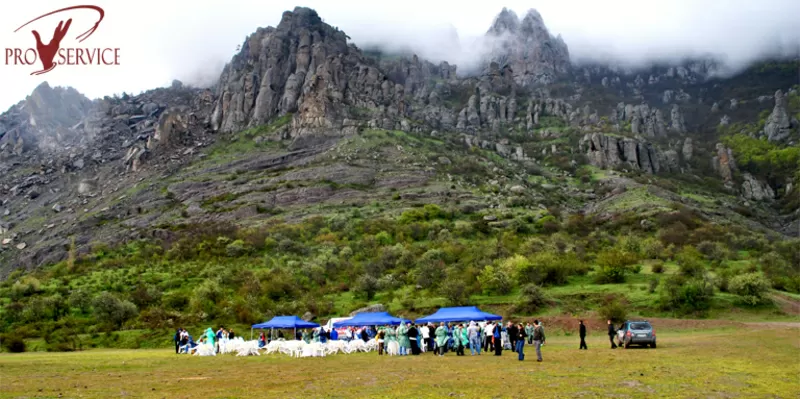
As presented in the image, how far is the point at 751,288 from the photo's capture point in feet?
176

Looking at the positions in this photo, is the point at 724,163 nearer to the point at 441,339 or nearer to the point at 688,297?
the point at 688,297

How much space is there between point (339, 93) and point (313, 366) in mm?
149690

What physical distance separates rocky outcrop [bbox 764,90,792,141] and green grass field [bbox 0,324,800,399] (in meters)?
177

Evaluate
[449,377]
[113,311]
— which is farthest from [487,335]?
[113,311]

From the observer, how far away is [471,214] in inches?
4370

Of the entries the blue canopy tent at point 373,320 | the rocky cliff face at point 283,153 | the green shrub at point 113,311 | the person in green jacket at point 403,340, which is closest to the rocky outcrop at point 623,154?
the rocky cliff face at point 283,153

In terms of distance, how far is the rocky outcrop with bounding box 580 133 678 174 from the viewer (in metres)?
167

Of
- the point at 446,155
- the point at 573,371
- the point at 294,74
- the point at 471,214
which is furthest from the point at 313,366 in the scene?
the point at 294,74

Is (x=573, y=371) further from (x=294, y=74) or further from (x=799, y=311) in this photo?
(x=294, y=74)

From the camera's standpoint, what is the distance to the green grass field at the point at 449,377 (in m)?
17.0

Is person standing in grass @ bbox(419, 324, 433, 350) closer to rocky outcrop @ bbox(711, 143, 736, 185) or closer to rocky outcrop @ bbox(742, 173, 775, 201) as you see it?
rocky outcrop @ bbox(742, 173, 775, 201)

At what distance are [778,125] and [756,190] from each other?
106ft

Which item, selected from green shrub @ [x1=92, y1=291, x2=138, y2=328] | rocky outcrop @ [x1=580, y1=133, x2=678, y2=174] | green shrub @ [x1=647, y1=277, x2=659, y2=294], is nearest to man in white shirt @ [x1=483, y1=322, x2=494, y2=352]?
green shrub @ [x1=647, y1=277, x2=659, y2=294]

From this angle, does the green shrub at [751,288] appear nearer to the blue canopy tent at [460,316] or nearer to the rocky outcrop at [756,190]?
the blue canopy tent at [460,316]
